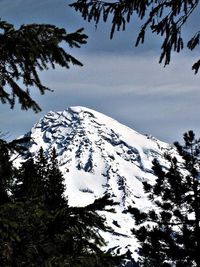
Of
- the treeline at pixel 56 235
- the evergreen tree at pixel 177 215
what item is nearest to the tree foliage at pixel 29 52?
the treeline at pixel 56 235

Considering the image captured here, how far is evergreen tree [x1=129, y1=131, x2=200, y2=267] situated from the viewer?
21.8m

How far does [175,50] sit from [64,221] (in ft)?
11.6

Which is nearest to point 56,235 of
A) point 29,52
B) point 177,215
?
point 29,52

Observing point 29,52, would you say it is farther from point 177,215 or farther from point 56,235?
point 177,215

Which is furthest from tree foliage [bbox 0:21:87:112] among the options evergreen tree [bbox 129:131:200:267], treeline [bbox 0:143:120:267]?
evergreen tree [bbox 129:131:200:267]

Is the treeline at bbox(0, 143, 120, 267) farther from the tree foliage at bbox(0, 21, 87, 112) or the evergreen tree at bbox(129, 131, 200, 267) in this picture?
the evergreen tree at bbox(129, 131, 200, 267)

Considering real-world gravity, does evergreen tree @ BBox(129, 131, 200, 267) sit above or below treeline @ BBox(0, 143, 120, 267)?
above

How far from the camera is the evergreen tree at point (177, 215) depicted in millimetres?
21750

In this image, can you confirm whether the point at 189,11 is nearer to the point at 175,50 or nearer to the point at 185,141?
the point at 175,50

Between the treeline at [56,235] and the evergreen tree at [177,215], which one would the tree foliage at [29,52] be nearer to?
the treeline at [56,235]

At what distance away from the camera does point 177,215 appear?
73.6 ft

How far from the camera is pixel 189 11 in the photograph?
5.11 m

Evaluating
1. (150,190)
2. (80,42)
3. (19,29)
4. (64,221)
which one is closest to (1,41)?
(19,29)

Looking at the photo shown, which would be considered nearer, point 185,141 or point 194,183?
point 194,183
